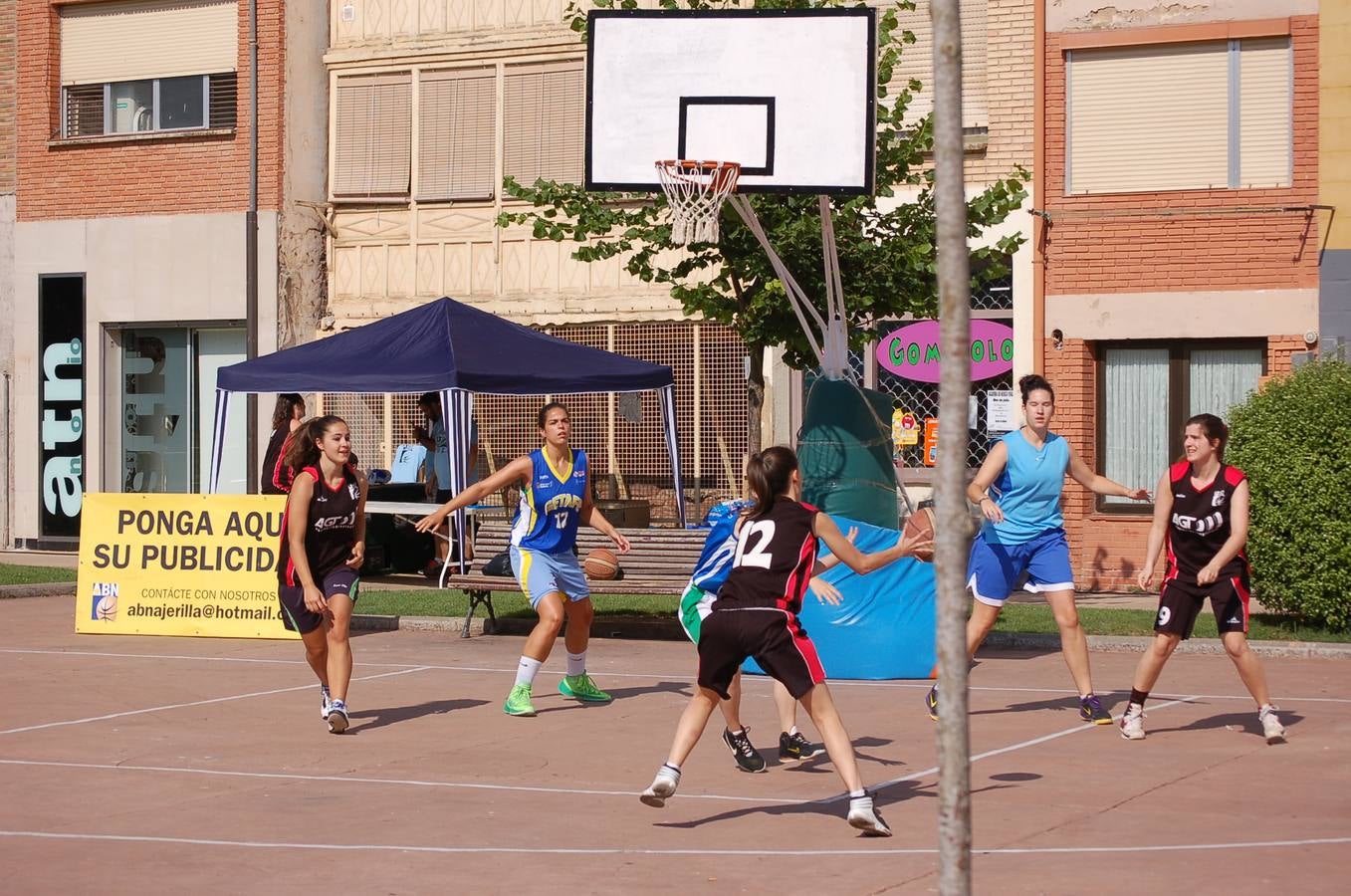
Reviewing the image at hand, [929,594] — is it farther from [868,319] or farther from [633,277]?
[633,277]

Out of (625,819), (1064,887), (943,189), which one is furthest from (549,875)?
(943,189)

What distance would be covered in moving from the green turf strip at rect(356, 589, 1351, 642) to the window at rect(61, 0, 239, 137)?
9864 millimetres

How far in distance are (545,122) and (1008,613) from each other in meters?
10.5

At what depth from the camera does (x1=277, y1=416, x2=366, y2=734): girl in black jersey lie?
1094cm

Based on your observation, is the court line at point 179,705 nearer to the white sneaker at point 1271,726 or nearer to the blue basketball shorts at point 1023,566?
the blue basketball shorts at point 1023,566

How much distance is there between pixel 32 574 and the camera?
21.9m

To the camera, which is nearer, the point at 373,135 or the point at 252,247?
the point at 252,247

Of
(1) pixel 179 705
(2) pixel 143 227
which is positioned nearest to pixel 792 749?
(1) pixel 179 705

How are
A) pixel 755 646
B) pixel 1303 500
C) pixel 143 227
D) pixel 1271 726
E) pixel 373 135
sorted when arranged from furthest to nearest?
pixel 143 227
pixel 373 135
pixel 1303 500
pixel 1271 726
pixel 755 646

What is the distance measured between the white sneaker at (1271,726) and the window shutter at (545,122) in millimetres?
15537

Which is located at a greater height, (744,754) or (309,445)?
(309,445)

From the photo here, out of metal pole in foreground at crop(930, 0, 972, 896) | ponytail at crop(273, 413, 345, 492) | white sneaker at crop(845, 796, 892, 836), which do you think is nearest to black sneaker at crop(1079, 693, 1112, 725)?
white sneaker at crop(845, 796, 892, 836)

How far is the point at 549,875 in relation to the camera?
709cm

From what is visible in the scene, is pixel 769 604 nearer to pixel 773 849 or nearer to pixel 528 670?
pixel 773 849
